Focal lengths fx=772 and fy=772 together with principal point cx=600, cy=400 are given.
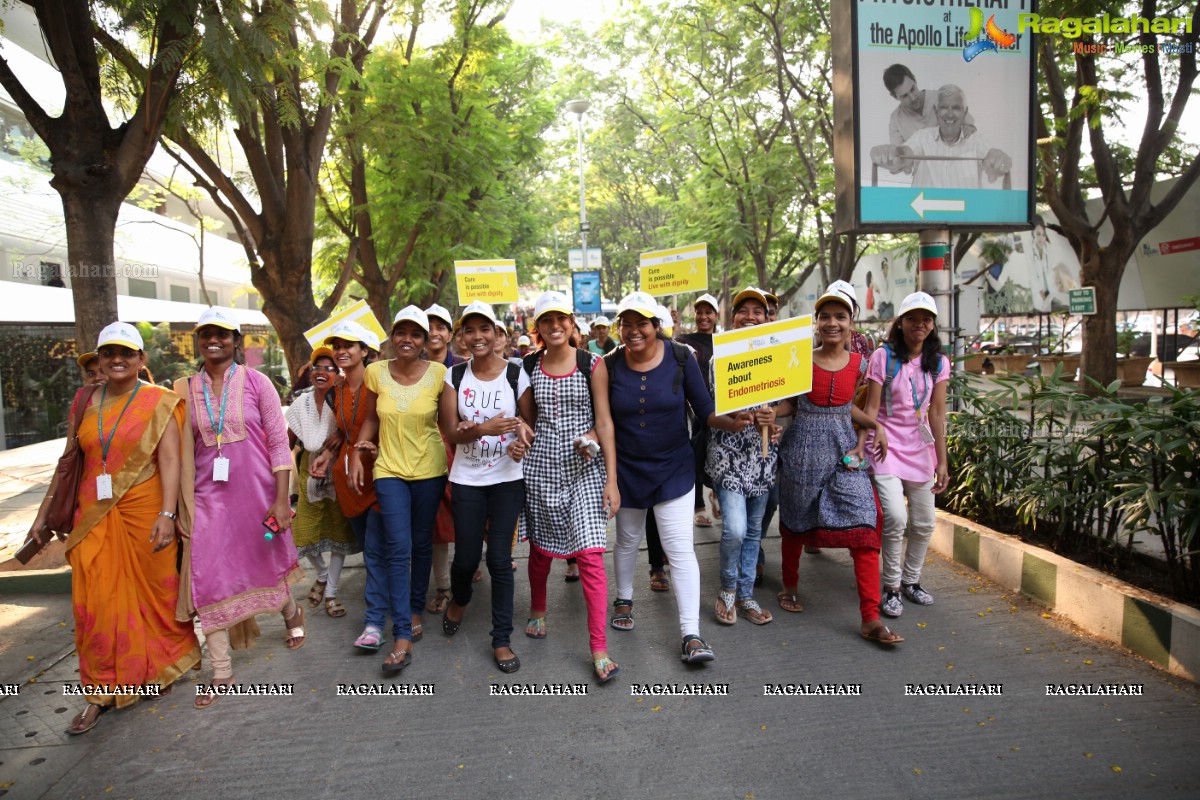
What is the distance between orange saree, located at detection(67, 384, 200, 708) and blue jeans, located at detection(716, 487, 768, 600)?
9.30 ft

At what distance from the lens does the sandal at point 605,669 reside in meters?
3.72

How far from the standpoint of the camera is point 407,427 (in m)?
4.11

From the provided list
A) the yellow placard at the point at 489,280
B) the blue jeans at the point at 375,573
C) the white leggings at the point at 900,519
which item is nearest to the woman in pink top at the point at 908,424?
the white leggings at the point at 900,519

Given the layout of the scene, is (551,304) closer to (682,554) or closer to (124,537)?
(682,554)

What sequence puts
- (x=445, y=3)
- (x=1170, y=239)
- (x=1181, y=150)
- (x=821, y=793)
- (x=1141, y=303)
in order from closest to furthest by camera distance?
(x=821, y=793), (x=445, y=3), (x=1181, y=150), (x=1170, y=239), (x=1141, y=303)

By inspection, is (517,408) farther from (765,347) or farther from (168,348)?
(168,348)

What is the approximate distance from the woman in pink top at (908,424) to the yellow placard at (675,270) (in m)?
3.86

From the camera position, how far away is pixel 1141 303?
54.3ft

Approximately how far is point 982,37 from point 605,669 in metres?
6.11

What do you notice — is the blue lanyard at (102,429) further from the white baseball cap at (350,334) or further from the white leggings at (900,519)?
the white leggings at (900,519)

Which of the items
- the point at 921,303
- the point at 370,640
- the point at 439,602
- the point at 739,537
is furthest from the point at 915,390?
the point at 370,640

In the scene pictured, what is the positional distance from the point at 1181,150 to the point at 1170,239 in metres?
1.99

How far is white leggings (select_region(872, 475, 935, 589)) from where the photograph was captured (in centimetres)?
441

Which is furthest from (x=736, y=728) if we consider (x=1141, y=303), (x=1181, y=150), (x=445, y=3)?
(x=1141, y=303)
